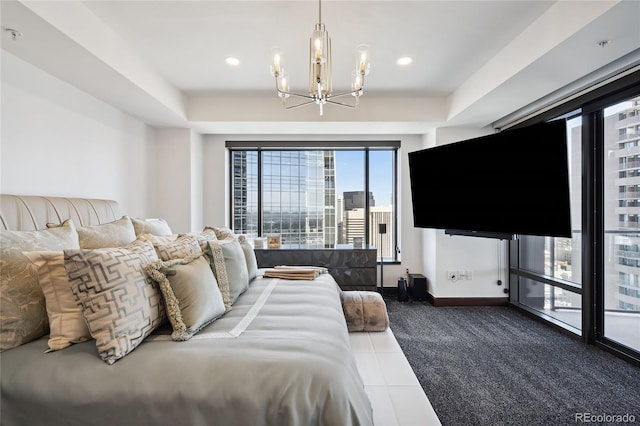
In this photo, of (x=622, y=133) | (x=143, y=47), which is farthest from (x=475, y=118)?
(x=143, y=47)

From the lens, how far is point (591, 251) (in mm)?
2596

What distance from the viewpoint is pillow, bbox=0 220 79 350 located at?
46.7 inches

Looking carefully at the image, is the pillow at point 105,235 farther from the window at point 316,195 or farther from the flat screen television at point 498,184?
the flat screen television at point 498,184

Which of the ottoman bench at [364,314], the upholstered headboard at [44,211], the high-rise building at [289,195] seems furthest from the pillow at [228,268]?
the high-rise building at [289,195]

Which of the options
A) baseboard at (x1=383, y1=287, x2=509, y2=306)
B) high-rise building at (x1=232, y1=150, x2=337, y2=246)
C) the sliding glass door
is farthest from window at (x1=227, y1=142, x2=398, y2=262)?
the sliding glass door

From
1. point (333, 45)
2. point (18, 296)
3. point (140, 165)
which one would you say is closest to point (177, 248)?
point (18, 296)

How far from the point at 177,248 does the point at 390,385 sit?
5.34 ft

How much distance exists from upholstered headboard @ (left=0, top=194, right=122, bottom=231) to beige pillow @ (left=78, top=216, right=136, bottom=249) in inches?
12.5

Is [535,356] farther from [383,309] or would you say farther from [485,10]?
[485,10]

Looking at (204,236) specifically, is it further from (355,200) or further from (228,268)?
(355,200)

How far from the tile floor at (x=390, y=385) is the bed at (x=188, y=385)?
672mm

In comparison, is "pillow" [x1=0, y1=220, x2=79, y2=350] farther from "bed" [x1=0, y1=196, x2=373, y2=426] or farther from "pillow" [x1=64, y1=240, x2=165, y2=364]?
"pillow" [x1=64, y1=240, x2=165, y2=364]

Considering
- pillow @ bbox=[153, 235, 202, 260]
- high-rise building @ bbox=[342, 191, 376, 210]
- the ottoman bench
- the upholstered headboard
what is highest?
high-rise building @ bbox=[342, 191, 376, 210]

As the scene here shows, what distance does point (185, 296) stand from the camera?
140 cm
